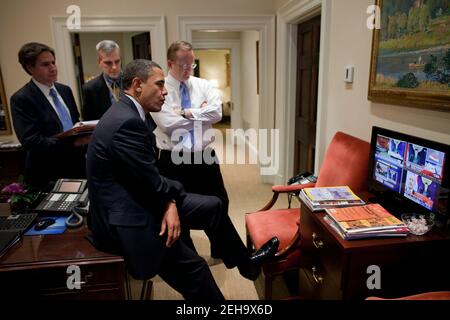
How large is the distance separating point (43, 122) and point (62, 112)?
174 mm

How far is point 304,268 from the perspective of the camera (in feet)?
5.64

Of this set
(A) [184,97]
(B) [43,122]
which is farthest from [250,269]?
(B) [43,122]

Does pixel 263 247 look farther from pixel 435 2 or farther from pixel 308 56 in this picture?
pixel 308 56

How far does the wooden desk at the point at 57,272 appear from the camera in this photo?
1348mm

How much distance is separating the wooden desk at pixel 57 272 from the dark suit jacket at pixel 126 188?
0.25 ft

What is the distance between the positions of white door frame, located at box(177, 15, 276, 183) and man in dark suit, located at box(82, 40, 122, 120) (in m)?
1.47

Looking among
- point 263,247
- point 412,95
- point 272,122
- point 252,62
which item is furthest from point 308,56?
point 252,62

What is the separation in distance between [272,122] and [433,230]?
2842 millimetres

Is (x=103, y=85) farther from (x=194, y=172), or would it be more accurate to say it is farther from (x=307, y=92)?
(x=307, y=92)

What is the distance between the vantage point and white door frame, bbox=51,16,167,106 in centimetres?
344

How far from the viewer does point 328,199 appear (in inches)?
59.9

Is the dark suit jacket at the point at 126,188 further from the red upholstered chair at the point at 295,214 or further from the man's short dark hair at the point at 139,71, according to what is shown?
the red upholstered chair at the point at 295,214

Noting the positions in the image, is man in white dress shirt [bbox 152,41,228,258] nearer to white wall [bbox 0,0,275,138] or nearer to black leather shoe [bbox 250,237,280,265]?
black leather shoe [bbox 250,237,280,265]

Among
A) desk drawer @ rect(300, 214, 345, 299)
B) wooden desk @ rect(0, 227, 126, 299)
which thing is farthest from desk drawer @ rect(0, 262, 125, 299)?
desk drawer @ rect(300, 214, 345, 299)
